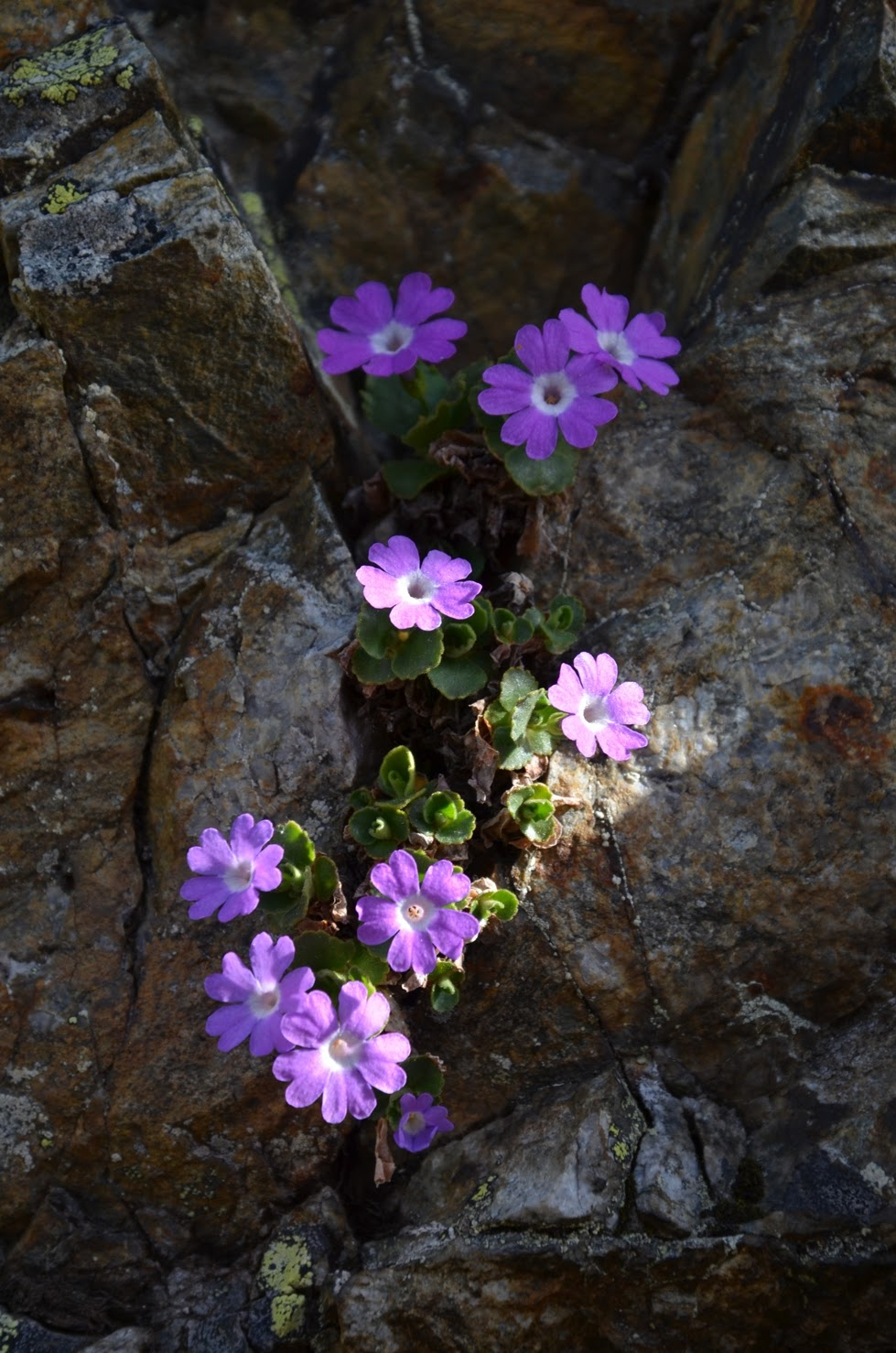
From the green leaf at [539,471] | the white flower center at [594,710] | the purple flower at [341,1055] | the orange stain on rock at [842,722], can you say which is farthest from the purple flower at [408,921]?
the green leaf at [539,471]

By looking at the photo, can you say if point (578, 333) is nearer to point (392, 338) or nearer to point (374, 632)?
point (392, 338)

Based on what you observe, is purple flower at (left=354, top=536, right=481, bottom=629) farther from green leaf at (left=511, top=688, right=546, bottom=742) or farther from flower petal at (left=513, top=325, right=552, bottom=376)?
flower petal at (left=513, top=325, right=552, bottom=376)

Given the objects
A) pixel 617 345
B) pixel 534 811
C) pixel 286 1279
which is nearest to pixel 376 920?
pixel 534 811

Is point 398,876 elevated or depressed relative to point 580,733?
depressed

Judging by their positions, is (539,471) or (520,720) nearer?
(520,720)

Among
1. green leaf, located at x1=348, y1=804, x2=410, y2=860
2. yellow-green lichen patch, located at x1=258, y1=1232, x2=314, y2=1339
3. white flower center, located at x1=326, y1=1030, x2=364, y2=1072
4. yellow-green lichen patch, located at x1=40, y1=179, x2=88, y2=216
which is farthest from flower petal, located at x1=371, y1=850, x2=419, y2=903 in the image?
yellow-green lichen patch, located at x1=40, y1=179, x2=88, y2=216

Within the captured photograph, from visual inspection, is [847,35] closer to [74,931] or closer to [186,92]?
[186,92]

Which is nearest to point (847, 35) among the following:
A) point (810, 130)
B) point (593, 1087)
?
point (810, 130)
